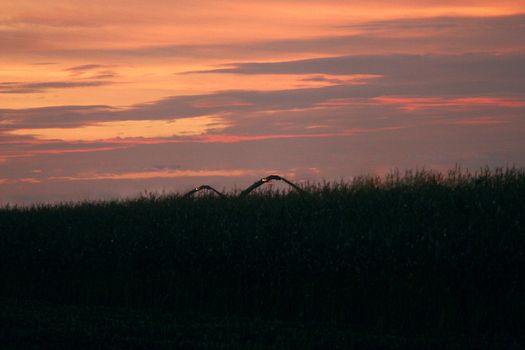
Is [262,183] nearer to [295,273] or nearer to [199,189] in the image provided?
[199,189]

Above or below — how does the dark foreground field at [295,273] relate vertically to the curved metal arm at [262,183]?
below

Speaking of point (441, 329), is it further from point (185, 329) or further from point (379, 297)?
point (185, 329)

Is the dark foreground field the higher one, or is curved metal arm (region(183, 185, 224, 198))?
curved metal arm (region(183, 185, 224, 198))

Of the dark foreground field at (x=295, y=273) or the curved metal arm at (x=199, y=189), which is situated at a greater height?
the curved metal arm at (x=199, y=189)

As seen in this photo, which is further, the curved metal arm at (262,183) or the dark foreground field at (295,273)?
the curved metal arm at (262,183)

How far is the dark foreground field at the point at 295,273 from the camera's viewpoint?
14062 millimetres

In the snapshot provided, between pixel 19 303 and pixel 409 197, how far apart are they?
10.0 m

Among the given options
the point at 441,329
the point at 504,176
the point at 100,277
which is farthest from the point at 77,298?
the point at 504,176

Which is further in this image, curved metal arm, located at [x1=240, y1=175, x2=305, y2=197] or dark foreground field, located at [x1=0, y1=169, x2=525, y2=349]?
curved metal arm, located at [x1=240, y1=175, x2=305, y2=197]

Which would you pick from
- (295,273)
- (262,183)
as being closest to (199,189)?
(262,183)

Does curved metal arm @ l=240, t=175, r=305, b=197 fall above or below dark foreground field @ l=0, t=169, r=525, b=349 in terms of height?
above

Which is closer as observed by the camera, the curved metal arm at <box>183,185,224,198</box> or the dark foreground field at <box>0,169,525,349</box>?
the dark foreground field at <box>0,169,525,349</box>

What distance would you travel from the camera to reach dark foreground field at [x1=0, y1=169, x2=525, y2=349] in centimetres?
1406

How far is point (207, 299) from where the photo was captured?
19.1 metres
